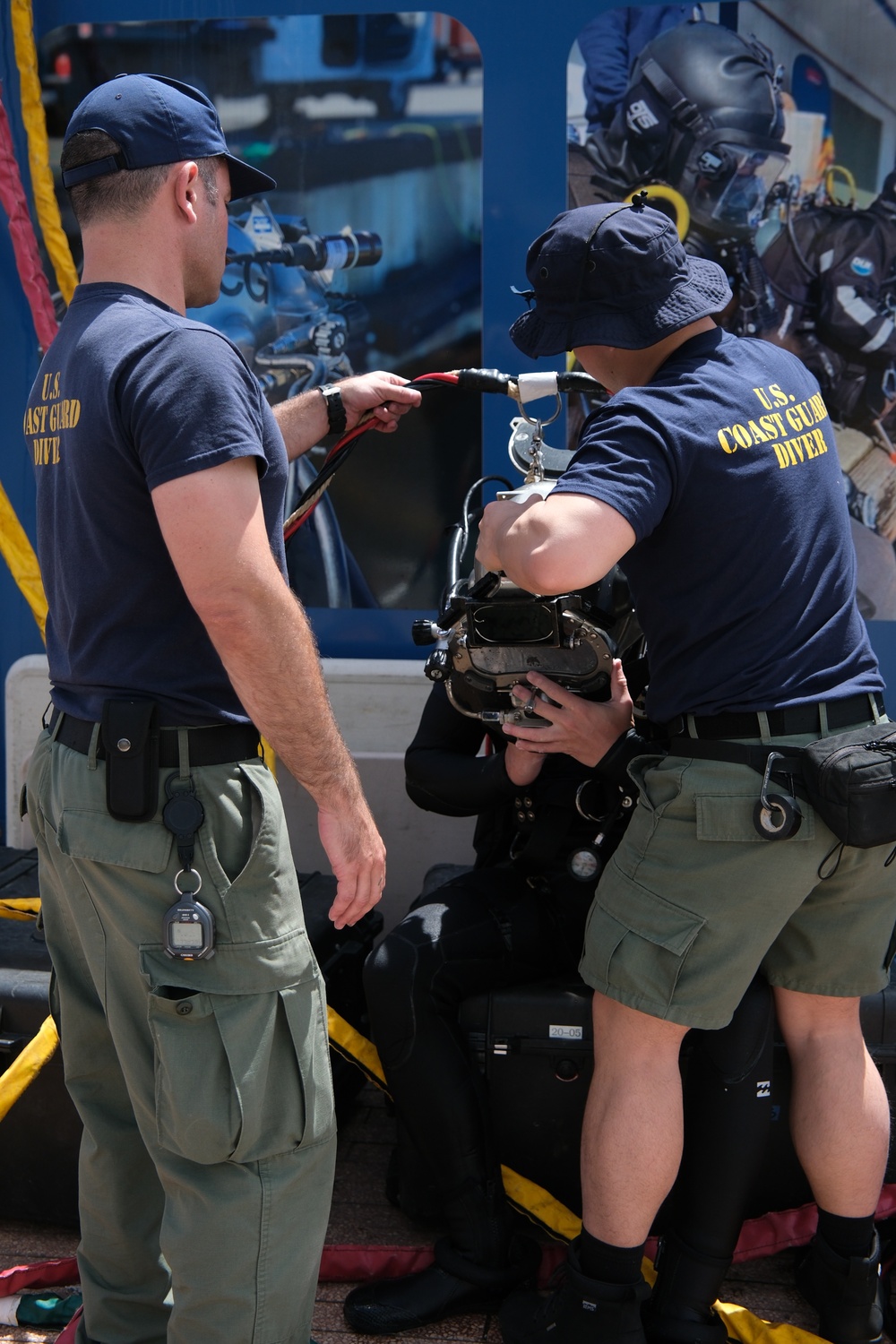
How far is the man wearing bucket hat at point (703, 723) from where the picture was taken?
1.87 meters

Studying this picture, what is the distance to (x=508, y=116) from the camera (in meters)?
3.14

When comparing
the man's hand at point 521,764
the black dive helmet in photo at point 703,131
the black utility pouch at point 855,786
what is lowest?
the man's hand at point 521,764

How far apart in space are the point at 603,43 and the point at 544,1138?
8.62ft

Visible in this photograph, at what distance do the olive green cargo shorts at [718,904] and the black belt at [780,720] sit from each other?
0.03 meters

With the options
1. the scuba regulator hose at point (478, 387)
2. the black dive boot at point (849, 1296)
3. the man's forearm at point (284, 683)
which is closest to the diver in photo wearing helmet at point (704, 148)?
the scuba regulator hose at point (478, 387)

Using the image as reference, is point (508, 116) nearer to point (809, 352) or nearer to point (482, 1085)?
point (809, 352)

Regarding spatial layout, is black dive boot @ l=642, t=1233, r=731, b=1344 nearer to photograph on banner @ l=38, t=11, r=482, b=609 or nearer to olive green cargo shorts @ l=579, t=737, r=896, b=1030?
olive green cargo shorts @ l=579, t=737, r=896, b=1030

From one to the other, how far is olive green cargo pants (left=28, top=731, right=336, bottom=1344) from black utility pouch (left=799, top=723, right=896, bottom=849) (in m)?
0.82

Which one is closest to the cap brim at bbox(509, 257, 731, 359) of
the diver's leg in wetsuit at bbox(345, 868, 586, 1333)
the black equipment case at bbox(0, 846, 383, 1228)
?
the diver's leg in wetsuit at bbox(345, 868, 586, 1333)

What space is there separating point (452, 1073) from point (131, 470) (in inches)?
51.2

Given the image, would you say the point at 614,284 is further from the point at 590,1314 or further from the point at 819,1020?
the point at 590,1314

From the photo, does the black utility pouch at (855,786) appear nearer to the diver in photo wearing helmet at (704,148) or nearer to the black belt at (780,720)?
the black belt at (780,720)

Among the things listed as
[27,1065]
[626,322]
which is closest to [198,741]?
[626,322]

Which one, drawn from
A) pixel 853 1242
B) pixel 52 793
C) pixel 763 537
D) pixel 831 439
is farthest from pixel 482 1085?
pixel 831 439
